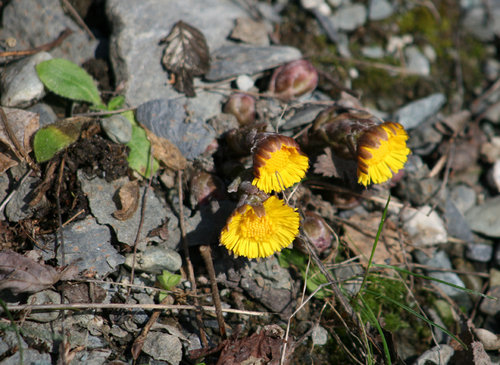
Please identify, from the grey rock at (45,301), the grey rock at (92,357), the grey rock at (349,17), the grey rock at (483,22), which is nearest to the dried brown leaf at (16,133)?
the grey rock at (45,301)

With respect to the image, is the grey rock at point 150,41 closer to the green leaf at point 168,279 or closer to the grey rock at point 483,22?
the green leaf at point 168,279

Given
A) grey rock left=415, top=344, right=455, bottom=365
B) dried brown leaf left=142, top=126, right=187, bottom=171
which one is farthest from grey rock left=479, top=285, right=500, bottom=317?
dried brown leaf left=142, top=126, right=187, bottom=171

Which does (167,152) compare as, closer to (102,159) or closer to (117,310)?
(102,159)

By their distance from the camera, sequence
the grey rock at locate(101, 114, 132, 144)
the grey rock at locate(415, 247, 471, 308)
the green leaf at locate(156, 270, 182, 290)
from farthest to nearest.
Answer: the grey rock at locate(415, 247, 471, 308) → the grey rock at locate(101, 114, 132, 144) → the green leaf at locate(156, 270, 182, 290)

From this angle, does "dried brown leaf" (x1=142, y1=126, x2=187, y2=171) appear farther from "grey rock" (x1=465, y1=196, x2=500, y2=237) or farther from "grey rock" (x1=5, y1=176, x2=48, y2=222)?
"grey rock" (x1=465, y1=196, x2=500, y2=237)

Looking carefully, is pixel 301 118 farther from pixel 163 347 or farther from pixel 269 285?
pixel 163 347
